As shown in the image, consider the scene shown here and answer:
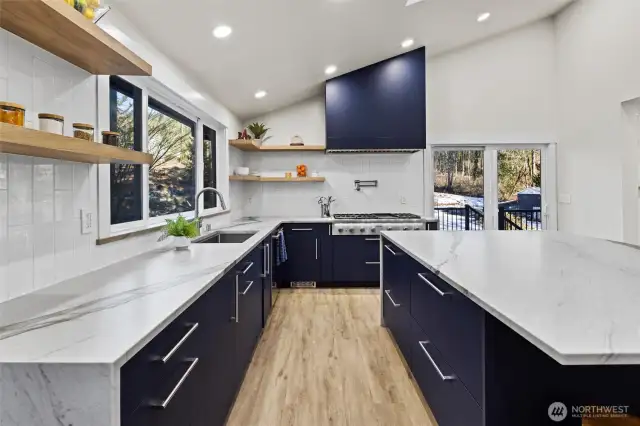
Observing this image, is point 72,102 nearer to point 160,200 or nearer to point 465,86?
point 160,200

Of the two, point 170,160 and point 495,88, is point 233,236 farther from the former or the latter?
point 495,88

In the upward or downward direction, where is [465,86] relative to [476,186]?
upward

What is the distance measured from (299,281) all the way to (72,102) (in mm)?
3592

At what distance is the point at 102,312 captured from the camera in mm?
1186

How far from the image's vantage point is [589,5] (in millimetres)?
4766

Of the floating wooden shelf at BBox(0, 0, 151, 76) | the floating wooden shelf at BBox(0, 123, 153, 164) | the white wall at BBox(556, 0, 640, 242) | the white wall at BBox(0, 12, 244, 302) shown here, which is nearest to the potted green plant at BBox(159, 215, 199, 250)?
the white wall at BBox(0, 12, 244, 302)

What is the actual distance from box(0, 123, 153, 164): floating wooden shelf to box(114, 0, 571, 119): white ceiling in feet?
3.39

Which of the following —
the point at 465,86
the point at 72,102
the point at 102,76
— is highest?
the point at 465,86

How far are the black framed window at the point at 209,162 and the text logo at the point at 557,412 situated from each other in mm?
3604

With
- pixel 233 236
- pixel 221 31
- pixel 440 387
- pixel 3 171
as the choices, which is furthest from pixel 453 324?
pixel 221 31

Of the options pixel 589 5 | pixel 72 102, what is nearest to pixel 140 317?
pixel 72 102

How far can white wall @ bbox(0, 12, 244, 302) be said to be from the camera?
1.34 m

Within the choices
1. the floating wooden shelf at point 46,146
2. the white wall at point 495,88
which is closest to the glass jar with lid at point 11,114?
the floating wooden shelf at point 46,146

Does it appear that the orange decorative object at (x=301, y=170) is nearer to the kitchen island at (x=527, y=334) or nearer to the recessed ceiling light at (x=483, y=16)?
the recessed ceiling light at (x=483, y=16)
